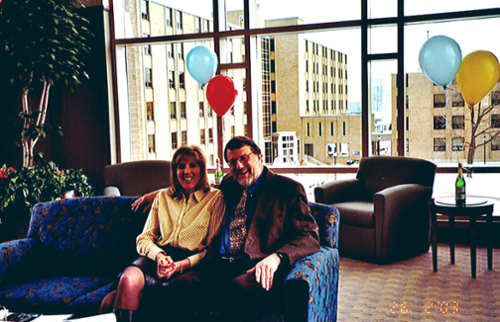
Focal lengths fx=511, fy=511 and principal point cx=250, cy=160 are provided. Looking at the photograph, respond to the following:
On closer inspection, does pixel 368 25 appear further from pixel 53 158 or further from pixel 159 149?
pixel 53 158

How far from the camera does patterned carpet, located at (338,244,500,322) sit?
3.24m

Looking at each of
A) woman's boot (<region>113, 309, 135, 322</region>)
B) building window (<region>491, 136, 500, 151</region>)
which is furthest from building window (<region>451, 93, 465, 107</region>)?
woman's boot (<region>113, 309, 135, 322</region>)

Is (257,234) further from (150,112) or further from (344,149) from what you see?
(150,112)

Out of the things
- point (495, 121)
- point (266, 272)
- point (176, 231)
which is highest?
point (495, 121)

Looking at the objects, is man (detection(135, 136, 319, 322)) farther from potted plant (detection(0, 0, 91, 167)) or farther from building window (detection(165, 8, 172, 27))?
building window (detection(165, 8, 172, 27))

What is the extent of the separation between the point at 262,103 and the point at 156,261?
11.4 feet

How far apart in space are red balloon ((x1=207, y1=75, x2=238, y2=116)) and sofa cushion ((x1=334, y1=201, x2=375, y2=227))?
58.6 inches

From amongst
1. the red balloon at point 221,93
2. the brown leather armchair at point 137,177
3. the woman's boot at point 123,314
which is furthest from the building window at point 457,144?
the woman's boot at point 123,314

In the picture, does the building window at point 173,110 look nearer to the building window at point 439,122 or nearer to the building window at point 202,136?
the building window at point 202,136

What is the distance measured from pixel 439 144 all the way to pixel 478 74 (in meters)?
1.11

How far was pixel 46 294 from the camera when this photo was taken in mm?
2646

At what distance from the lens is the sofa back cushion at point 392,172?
4.64m

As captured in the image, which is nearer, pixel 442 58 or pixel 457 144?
pixel 442 58

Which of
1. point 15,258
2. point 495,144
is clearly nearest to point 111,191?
point 15,258
